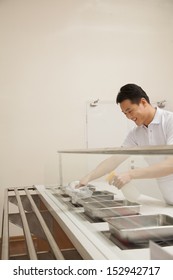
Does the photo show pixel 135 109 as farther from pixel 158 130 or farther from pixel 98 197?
pixel 98 197

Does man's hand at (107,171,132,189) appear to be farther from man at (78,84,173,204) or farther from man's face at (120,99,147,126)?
man's face at (120,99,147,126)

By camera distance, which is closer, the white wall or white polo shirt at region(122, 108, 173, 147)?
white polo shirt at region(122, 108, 173, 147)

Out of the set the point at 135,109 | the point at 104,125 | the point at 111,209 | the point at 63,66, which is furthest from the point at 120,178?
the point at 63,66

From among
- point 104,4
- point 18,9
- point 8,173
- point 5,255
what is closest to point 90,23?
point 104,4

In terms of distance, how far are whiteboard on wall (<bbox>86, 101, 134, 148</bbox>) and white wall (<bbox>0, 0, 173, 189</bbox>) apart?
0.25 feet

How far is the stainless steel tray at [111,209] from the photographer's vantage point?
1054 millimetres

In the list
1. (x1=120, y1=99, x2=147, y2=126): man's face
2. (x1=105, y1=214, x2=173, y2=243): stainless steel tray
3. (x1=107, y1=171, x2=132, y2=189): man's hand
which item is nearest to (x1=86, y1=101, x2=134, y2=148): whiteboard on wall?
(x1=120, y1=99, x2=147, y2=126): man's face

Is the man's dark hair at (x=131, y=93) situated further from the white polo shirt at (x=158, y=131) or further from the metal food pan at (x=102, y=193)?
the metal food pan at (x=102, y=193)

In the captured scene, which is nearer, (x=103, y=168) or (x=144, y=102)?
(x=103, y=168)

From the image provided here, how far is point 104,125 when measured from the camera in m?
3.11

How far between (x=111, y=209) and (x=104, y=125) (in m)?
2.05

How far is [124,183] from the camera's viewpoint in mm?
1135

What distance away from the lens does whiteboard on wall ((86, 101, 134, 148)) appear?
10.1 feet
